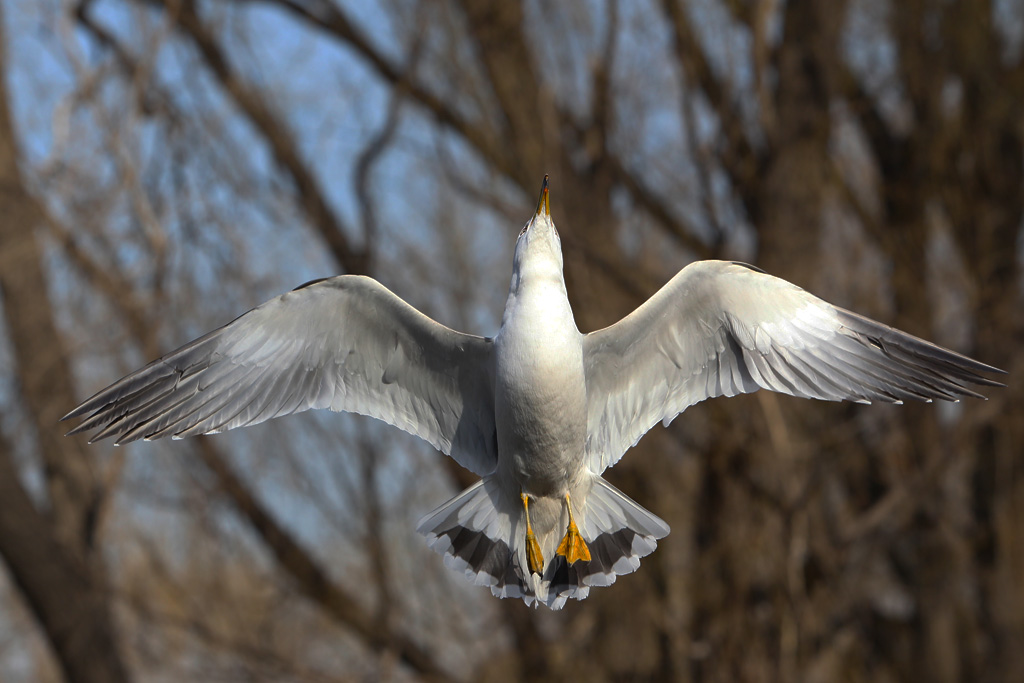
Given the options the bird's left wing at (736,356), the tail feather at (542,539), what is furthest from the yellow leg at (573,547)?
the bird's left wing at (736,356)

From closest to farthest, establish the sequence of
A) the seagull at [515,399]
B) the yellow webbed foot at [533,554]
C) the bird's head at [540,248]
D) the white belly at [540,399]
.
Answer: the white belly at [540,399] → the bird's head at [540,248] → the seagull at [515,399] → the yellow webbed foot at [533,554]

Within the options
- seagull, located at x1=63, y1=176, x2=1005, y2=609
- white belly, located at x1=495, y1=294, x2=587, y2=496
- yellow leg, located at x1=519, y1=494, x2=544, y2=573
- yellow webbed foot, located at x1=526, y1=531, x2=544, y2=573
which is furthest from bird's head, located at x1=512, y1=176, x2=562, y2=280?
yellow webbed foot, located at x1=526, y1=531, x2=544, y2=573

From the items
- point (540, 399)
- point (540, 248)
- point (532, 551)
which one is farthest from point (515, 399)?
point (532, 551)

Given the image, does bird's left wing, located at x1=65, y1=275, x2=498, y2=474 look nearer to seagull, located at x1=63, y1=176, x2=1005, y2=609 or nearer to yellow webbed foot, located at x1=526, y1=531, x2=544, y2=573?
seagull, located at x1=63, y1=176, x2=1005, y2=609

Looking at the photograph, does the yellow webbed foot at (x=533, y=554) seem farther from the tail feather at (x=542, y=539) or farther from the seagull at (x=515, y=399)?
the tail feather at (x=542, y=539)

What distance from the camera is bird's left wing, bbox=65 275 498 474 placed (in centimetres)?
511

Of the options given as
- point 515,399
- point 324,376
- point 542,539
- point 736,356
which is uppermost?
point 736,356

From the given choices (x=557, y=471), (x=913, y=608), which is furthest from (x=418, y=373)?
(x=913, y=608)

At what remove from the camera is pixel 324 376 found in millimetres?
5418

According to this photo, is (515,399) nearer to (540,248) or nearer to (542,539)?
(540,248)

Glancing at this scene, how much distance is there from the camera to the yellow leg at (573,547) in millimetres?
5008

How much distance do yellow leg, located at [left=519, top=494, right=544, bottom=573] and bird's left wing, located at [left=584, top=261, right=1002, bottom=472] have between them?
1.79 feet

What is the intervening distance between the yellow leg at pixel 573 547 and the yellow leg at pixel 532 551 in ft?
0.32

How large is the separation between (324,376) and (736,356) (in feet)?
6.95
